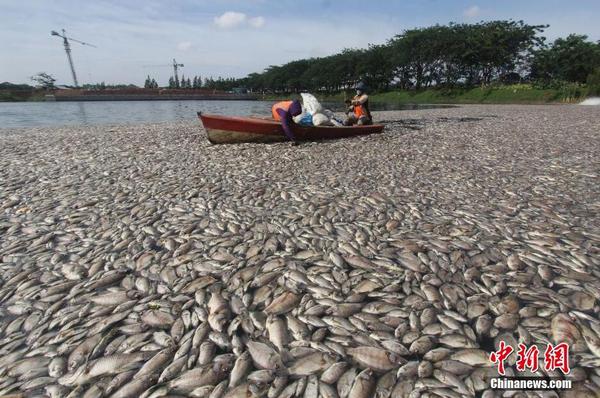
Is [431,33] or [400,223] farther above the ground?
[431,33]

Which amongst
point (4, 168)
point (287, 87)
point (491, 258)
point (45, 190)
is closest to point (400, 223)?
point (491, 258)

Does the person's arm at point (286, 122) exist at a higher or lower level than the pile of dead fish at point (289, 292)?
higher

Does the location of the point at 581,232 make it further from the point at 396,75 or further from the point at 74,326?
the point at 396,75

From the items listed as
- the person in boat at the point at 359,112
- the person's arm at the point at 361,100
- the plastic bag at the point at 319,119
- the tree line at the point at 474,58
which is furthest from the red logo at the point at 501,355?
the tree line at the point at 474,58

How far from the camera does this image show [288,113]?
1223 centimetres

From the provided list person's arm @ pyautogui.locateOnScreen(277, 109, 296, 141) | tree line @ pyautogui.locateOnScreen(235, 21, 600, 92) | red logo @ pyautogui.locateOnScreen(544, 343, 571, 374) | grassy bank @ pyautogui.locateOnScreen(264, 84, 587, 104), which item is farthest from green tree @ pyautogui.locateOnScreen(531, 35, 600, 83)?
red logo @ pyautogui.locateOnScreen(544, 343, 571, 374)

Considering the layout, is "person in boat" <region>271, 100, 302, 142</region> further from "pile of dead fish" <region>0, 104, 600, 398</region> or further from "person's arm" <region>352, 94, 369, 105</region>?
"pile of dead fish" <region>0, 104, 600, 398</region>

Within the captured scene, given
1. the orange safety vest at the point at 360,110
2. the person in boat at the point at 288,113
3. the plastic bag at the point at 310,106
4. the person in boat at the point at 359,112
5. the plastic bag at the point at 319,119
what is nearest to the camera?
the person in boat at the point at 288,113

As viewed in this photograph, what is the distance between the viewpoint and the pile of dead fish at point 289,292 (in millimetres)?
2541

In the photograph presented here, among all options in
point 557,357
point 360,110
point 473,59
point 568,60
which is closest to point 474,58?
point 473,59

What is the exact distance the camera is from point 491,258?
13.6ft

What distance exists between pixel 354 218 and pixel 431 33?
85.7 metres

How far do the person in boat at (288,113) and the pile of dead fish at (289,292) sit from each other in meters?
5.97

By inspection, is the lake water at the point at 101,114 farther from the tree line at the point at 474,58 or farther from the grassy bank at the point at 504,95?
the tree line at the point at 474,58
